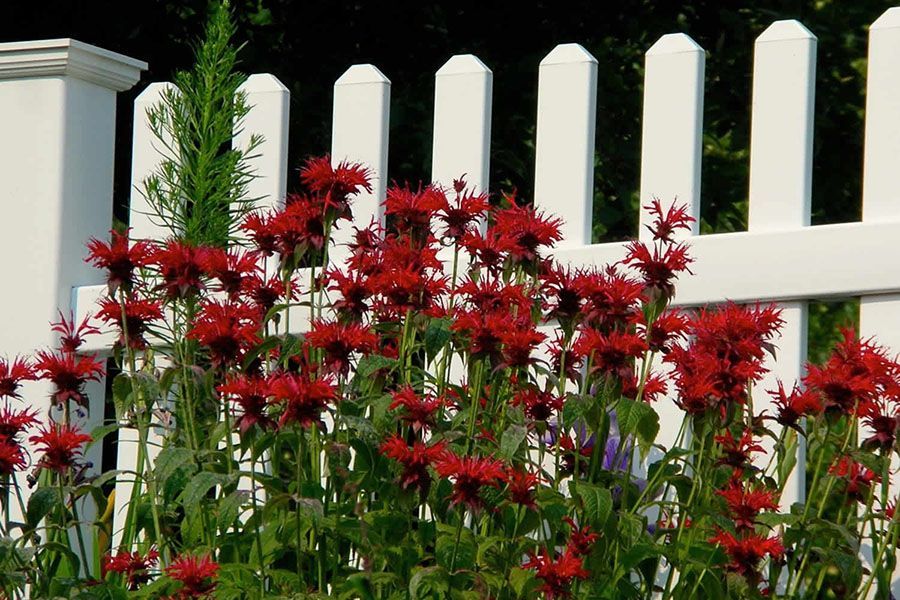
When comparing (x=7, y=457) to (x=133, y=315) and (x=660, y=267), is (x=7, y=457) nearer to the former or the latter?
(x=133, y=315)

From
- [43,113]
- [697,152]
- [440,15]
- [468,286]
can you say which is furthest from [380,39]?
[468,286]

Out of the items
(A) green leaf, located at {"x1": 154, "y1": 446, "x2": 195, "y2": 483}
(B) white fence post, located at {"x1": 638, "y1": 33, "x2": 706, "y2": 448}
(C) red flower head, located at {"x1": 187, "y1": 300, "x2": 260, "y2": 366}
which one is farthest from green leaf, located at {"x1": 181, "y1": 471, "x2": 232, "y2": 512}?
(B) white fence post, located at {"x1": 638, "y1": 33, "x2": 706, "y2": 448}

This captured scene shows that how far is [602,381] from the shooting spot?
2088 mm

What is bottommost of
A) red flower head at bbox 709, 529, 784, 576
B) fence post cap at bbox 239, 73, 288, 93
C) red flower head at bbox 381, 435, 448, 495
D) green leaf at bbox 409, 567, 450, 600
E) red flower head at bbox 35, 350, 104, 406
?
green leaf at bbox 409, 567, 450, 600

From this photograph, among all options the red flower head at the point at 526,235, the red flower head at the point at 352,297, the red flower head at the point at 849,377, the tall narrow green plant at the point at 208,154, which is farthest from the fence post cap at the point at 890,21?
the tall narrow green plant at the point at 208,154

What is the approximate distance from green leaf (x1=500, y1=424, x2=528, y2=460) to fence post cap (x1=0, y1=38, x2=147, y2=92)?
153 centimetres

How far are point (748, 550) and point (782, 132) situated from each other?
38.1 inches

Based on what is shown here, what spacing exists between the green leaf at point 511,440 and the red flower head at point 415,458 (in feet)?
0.36

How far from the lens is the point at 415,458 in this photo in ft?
6.01

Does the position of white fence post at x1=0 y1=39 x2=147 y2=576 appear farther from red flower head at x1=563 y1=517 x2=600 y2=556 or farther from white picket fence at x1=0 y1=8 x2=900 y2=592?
red flower head at x1=563 y1=517 x2=600 y2=556

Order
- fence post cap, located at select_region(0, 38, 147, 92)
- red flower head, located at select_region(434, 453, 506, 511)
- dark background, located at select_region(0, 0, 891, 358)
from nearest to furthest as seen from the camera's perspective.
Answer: red flower head, located at select_region(434, 453, 506, 511)
fence post cap, located at select_region(0, 38, 147, 92)
dark background, located at select_region(0, 0, 891, 358)

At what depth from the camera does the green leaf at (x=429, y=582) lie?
187 centimetres

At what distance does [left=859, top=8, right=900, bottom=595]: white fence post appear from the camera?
8.61ft

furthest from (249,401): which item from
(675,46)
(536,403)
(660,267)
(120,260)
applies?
(675,46)
